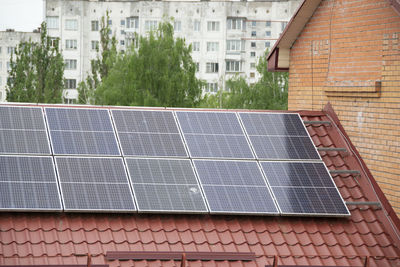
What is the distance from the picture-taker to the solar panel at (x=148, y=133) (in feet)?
37.1

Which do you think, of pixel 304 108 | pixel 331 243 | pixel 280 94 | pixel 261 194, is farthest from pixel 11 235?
pixel 280 94

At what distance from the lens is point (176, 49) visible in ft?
145

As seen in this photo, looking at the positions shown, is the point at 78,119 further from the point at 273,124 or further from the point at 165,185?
the point at 273,124

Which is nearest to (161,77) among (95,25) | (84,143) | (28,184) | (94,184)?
(84,143)

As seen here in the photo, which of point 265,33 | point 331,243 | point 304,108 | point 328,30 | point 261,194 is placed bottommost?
point 331,243

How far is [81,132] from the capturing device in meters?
11.4

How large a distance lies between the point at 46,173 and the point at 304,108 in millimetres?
6574

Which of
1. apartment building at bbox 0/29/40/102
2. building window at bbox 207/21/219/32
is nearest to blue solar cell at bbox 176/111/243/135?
building window at bbox 207/21/219/32

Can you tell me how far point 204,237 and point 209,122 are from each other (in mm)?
2698

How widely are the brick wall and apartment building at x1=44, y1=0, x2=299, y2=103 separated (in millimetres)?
76940

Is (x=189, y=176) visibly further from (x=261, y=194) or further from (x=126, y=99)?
(x=126, y=99)

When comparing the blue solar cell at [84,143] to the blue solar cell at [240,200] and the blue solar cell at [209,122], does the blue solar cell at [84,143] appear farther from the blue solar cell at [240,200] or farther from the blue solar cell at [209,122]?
the blue solar cell at [240,200]

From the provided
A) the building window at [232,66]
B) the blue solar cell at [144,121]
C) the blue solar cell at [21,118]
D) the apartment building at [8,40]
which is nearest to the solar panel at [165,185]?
the blue solar cell at [144,121]

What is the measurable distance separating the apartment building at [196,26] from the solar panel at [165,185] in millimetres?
80266
